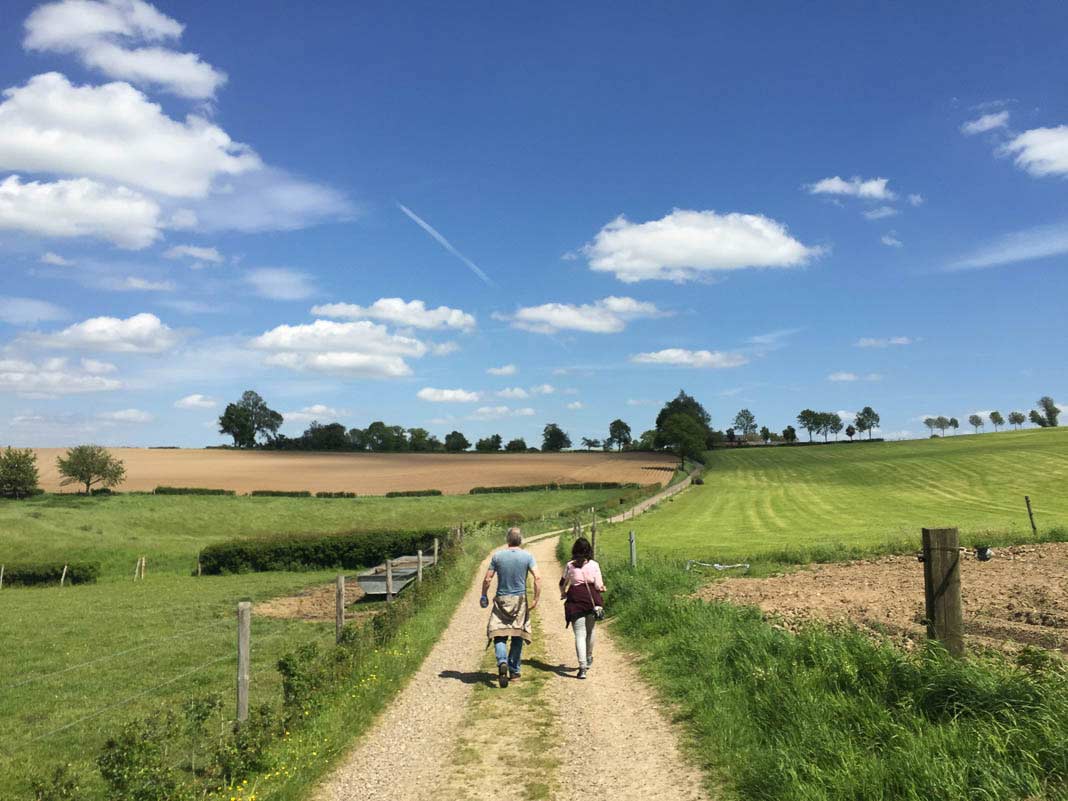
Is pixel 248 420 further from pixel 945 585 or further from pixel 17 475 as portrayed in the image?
pixel 945 585

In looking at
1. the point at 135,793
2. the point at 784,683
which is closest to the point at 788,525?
the point at 784,683

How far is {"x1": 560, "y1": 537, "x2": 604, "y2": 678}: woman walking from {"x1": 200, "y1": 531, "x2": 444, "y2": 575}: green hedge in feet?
94.1

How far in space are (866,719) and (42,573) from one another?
40.8 metres

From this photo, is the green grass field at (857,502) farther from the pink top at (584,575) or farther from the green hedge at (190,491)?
the green hedge at (190,491)

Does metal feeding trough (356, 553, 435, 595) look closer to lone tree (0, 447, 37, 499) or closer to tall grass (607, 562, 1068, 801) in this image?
tall grass (607, 562, 1068, 801)

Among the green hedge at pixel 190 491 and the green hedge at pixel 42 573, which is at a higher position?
the green hedge at pixel 190 491

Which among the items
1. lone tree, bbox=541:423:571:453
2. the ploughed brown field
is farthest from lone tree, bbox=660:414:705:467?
lone tree, bbox=541:423:571:453

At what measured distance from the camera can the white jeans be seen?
1039cm

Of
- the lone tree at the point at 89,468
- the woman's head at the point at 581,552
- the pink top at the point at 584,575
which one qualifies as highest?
the lone tree at the point at 89,468

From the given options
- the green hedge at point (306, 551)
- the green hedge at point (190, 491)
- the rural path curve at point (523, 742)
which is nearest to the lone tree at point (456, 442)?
the green hedge at point (190, 491)

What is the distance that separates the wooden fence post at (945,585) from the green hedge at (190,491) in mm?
74316

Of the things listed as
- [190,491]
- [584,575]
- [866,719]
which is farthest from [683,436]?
[866,719]

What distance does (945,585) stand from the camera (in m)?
6.79

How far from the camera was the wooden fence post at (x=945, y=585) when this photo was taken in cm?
678
